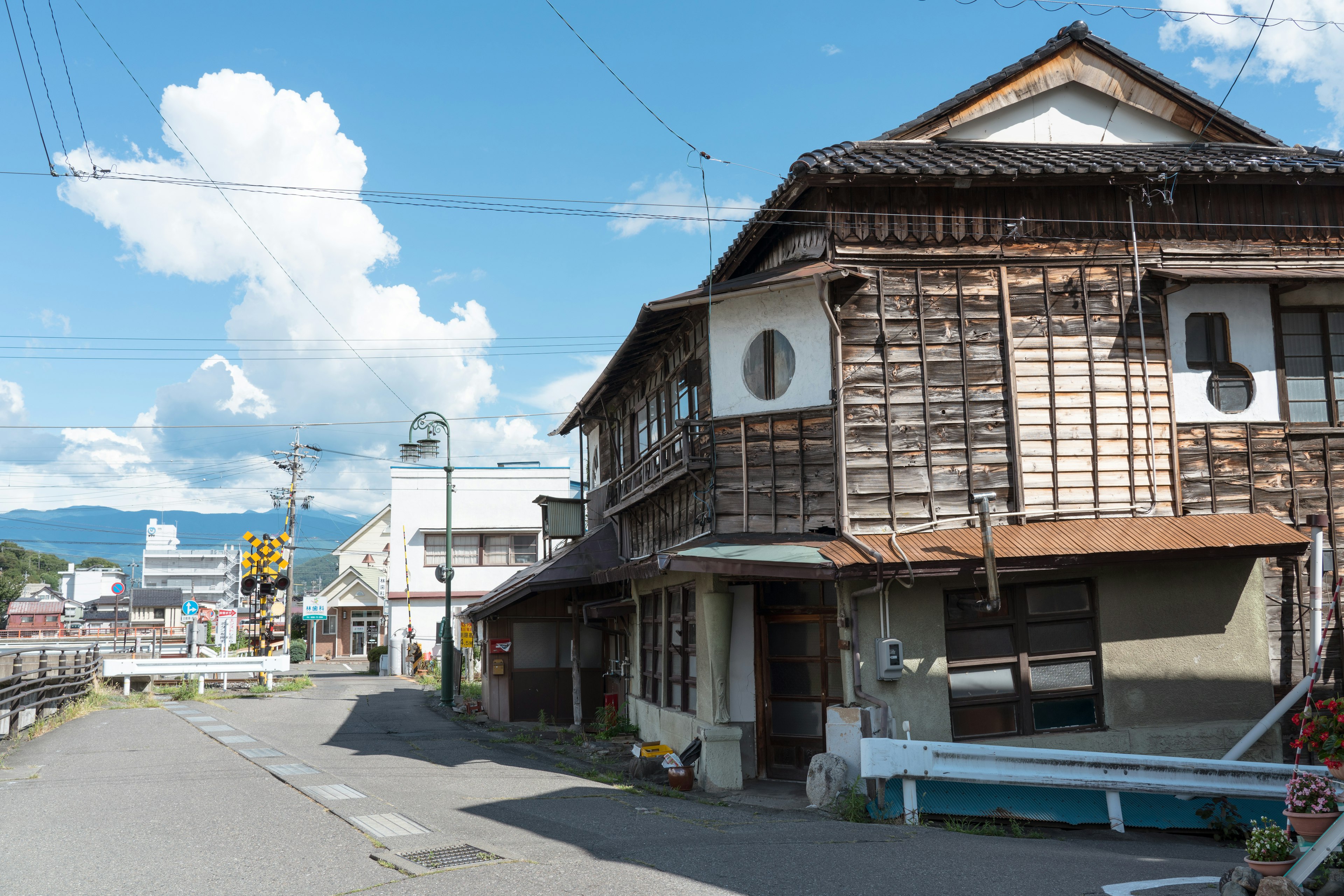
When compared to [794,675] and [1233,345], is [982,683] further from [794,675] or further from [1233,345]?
[1233,345]

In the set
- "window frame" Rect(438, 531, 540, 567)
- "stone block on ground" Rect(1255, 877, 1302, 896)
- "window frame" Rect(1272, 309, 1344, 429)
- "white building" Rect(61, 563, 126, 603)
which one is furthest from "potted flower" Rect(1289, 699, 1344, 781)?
"white building" Rect(61, 563, 126, 603)

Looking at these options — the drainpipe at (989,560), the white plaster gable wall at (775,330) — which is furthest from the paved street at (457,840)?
the white plaster gable wall at (775,330)

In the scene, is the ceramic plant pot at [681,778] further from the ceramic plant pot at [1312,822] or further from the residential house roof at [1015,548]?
the ceramic plant pot at [1312,822]

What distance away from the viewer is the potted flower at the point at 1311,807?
6.42 metres

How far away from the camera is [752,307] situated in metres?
12.7

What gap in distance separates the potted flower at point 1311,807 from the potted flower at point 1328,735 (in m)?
0.23

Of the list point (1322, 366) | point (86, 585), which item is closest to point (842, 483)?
point (1322, 366)

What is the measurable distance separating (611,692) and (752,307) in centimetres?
1062

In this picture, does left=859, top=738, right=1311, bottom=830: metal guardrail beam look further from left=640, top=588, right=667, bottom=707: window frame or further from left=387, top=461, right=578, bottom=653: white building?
left=387, top=461, right=578, bottom=653: white building

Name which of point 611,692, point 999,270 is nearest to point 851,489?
point 999,270

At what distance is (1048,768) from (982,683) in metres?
1.60

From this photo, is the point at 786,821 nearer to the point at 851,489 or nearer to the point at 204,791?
the point at 851,489

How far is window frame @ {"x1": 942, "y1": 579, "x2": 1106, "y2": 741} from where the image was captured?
11.3 m

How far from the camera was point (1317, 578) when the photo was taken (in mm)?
11461
